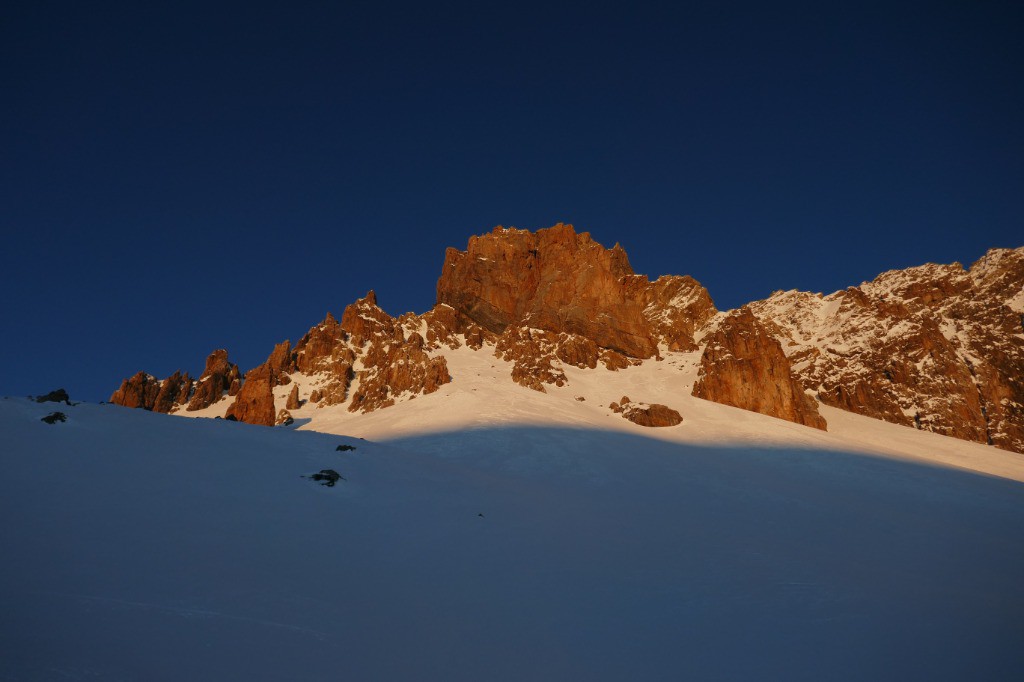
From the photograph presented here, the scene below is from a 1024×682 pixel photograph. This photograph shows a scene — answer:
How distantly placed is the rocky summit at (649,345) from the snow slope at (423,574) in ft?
139

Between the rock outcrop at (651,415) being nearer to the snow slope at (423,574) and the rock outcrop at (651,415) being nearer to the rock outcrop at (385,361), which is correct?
the rock outcrop at (385,361)

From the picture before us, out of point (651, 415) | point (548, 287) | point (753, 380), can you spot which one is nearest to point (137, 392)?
point (548, 287)

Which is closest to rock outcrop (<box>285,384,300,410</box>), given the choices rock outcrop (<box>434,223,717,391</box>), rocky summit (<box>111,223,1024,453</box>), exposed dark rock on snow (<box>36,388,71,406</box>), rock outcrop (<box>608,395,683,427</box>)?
rocky summit (<box>111,223,1024,453</box>)

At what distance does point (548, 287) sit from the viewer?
4252 inches

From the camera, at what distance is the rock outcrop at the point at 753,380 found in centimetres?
7538

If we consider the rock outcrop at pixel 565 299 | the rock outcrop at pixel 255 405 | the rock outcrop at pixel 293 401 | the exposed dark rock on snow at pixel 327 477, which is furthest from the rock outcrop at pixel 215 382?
the exposed dark rock on snow at pixel 327 477

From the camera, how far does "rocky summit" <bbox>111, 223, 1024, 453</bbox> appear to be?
77625 mm

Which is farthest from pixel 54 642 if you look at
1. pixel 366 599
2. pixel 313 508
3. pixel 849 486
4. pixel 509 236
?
pixel 509 236

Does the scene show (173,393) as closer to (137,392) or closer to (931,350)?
(137,392)

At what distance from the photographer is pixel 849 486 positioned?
36.1m

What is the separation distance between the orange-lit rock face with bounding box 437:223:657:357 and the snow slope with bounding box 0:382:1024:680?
77506 millimetres

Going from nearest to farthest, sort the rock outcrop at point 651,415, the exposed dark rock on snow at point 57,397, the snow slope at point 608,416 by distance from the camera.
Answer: the exposed dark rock on snow at point 57,397 < the snow slope at point 608,416 < the rock outcrop at point 651,415

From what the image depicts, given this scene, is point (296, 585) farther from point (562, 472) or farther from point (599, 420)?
point (599, 420)

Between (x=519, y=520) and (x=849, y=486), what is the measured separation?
92.1ft
